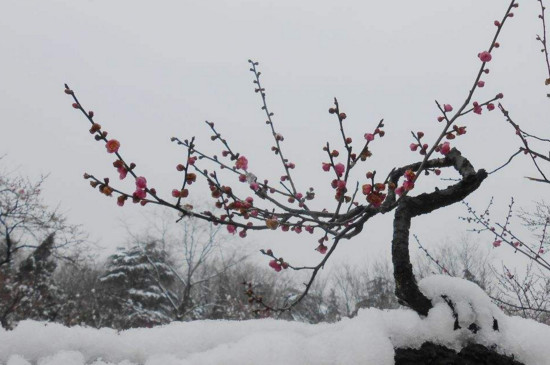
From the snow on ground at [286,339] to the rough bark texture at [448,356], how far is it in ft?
0.08

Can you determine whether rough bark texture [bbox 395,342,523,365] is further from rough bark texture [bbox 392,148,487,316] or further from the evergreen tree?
the evergreen tree

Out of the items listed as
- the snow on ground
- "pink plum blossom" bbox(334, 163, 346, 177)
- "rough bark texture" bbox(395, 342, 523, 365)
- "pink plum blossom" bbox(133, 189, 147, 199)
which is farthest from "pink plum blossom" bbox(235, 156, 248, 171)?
"rough bark texture" bbox(395, 342, 523, 365)

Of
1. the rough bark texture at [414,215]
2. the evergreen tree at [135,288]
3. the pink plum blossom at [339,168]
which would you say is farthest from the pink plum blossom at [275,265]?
the evergreen tree at [135,288]

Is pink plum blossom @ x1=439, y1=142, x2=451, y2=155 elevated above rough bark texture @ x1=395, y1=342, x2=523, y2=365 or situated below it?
above

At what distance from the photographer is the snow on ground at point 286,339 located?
956 mm

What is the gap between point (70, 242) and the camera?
1120 centimetres

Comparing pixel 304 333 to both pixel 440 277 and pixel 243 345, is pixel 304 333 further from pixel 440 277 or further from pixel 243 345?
pixel 440 277

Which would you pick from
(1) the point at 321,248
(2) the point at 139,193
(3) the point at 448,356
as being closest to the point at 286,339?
(3) the point at 448,356

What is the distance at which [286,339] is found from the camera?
3.42 ft

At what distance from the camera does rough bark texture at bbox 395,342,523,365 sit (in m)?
1.10

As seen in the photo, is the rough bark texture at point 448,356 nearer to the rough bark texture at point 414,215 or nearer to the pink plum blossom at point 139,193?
the rough bark texture at point 414,215

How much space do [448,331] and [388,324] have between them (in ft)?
0.69

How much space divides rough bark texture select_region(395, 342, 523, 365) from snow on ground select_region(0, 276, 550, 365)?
1.0 inches


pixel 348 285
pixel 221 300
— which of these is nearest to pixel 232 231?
pixel 221 300
